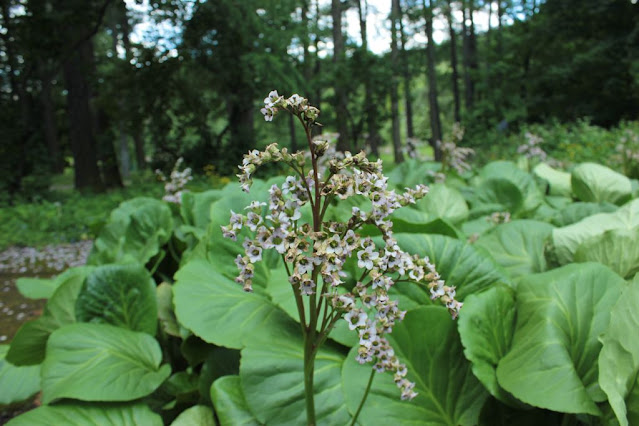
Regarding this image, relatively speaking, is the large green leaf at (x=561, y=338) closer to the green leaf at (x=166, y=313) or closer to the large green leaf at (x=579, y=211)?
the large green leaf at (x=579, y=211)

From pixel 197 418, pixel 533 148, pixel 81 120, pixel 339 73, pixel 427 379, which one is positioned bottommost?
pixel 197 418

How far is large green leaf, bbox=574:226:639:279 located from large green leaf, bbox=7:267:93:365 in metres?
1.66

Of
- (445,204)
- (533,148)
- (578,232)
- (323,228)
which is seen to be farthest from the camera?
(533,148)

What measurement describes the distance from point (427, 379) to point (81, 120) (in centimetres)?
1243

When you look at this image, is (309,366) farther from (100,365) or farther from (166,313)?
(166,313)

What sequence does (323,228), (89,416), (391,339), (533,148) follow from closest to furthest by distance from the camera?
1. (323,228)
2. (391,339)
3. (89,416)
4. (533,148)

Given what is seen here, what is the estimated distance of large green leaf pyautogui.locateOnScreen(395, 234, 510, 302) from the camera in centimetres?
126

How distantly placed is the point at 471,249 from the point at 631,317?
18.8 inches

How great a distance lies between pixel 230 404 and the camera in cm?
115

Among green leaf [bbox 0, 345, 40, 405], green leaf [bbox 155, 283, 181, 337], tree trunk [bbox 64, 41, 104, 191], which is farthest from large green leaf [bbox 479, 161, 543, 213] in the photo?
tree trunk [bbox 64, 41, 104, 191]

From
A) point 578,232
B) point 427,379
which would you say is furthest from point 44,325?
point 578,232

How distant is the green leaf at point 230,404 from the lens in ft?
3.69

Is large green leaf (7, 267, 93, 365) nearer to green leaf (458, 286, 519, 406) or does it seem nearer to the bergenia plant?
the bergenia plant

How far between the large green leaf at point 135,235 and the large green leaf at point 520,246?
1.29 m
